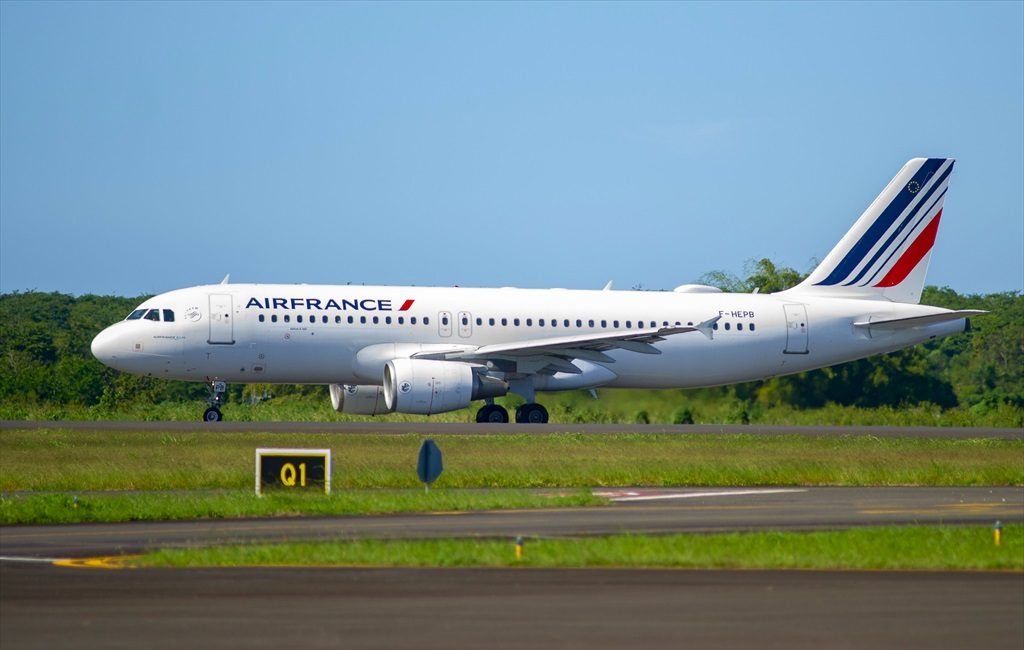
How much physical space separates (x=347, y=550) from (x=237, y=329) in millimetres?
25304

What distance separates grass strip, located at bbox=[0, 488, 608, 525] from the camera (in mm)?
22609

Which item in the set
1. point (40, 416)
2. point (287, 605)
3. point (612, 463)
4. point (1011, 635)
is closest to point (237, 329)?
point (40, 416)

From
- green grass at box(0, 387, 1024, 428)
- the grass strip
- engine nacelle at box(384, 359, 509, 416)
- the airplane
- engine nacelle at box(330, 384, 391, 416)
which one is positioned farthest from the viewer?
green grass at box(0, 387, 1024, 428)

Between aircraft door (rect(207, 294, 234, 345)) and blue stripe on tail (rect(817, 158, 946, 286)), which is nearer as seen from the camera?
aircraft door (rect(207, 294, 234, 345))

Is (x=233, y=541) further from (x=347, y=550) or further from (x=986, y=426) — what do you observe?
(x=986, y=426)

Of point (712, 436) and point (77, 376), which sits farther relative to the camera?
point (77, 376)

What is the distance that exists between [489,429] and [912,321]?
14.7 m

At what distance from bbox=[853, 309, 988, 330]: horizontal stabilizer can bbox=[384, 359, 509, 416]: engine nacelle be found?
1369 centimetres

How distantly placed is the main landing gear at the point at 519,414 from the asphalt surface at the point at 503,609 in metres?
27.8

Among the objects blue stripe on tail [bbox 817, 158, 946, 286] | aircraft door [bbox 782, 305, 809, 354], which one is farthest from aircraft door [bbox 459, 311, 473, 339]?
blue stripe on tail [bbox 817, 158, 946, 286]

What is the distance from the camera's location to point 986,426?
1941 inches

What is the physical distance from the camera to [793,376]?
5103 cm

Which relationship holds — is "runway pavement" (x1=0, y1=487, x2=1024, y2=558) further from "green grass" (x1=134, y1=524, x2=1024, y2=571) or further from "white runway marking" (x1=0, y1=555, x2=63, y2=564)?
"green grass" (x1=134, y1=524, x2=1024, y2=571)

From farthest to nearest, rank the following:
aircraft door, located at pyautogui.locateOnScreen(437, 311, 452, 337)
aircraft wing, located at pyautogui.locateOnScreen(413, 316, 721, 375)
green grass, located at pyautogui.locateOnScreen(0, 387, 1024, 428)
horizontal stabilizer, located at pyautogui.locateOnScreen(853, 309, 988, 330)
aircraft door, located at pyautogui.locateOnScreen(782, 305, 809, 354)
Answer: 1. aircraft door, located at pyautogui.locateOnScreen(782, 305, 809, 354)
2. green grass, located at pyautogui.locateOnScreen(0, 387, 1024, 428)
3. horizontal stabilizer, located at pyautogui.locateOnScreen(853, 309, 988, 330)
4. aircraft door, located at pyautogui.locateOnScreen(437, 311, 452, 337)
5. aircraft wing, located at pyautogui.locateOnScreen(413, 316, 721, 375)
